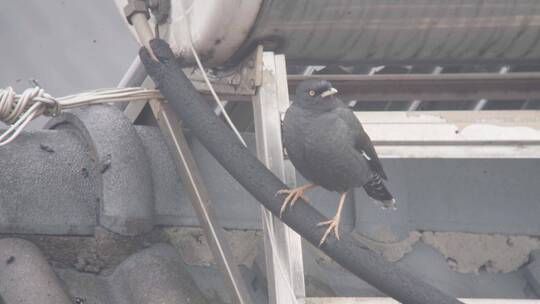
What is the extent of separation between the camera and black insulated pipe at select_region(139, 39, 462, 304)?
2.38 metres

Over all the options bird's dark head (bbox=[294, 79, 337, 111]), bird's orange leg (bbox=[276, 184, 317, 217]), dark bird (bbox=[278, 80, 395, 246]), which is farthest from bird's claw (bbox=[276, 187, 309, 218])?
bird's dark head (bbox=[294, 79, 337, 111])

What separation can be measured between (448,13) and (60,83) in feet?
6.89

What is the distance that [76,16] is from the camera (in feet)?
15.4

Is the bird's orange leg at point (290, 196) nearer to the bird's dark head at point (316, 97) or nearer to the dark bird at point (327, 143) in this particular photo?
the dark bird at point (327, 143)

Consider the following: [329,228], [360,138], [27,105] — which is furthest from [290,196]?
[27,105]

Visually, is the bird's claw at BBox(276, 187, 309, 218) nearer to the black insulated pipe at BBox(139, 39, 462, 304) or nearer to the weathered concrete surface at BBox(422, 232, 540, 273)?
the black insulated pipe at BBox(139, 39, 462, 304)

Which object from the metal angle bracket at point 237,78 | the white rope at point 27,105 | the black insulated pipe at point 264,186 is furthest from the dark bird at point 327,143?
the white rope at point 27,105

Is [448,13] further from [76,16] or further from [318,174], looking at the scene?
[76,16]

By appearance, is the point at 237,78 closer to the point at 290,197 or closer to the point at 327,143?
the point at 327,143

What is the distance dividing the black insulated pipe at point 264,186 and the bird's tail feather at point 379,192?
56cm

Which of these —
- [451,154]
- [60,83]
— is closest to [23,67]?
[60,83]

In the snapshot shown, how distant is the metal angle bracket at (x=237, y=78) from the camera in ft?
10.2

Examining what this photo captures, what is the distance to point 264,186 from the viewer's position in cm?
261

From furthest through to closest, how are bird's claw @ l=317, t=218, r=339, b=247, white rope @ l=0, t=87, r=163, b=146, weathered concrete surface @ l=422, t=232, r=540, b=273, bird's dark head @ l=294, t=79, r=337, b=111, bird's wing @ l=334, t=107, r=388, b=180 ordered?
weathered concrete surface @ l=422, t=232, r=540, b=273, bird's dark head @ l=294, t=79, r=337, b=111, bird's wing @ l=334, t=107, r=388, b=180, white rope @ l=0, t=87, r=163, b=146, bird's claw @ l=317, t=218, r=339, b=247
